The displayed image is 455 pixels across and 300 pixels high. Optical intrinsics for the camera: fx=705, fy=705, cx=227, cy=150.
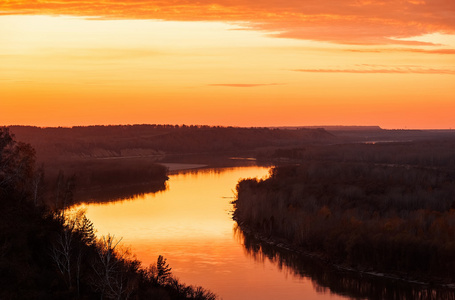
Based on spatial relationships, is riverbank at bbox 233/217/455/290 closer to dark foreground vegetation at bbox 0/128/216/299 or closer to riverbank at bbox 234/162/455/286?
riverbank at bbox 234/162/455/286

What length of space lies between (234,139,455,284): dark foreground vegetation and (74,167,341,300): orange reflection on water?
2.94m

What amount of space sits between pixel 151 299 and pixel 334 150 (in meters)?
102

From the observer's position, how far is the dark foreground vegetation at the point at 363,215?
115 ft

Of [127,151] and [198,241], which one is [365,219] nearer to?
[198,241]

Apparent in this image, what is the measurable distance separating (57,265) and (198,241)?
45.5 ft

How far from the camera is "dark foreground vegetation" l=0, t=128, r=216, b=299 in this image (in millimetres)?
25781

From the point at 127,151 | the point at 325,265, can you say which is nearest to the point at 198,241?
the point at 325,265

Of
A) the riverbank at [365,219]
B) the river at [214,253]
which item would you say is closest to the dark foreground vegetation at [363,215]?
the riverbank at [365,219]

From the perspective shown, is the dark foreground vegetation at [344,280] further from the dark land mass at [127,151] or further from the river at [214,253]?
the dark land mass at [127,151]

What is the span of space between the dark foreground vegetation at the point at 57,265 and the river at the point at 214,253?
2919 mm

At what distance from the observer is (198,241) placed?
41.6 m

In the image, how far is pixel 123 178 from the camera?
263 ft

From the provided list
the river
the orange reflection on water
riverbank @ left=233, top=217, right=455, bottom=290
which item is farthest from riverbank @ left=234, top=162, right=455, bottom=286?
the orange reflection on water

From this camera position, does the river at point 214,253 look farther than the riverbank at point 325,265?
No
